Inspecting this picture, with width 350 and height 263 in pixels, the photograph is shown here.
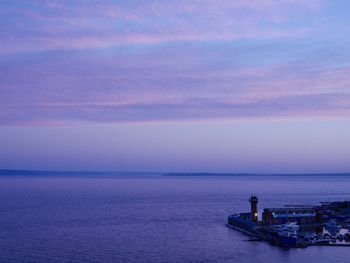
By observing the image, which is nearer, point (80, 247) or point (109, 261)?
point (109, 261)

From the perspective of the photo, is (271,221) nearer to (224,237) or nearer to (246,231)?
(246,231)

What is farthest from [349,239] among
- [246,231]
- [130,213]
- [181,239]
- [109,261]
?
[130,213]

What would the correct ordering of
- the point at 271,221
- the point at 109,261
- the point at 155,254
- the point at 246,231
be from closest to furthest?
the point at 109,261, the point at 155,254, the point at 246,231, the point at 271,221

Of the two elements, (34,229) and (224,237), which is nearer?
(224,237)

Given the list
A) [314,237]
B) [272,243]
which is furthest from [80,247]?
[314,237]

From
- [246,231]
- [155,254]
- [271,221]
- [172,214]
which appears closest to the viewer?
[155,254]

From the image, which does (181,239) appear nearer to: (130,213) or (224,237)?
(224,237)
